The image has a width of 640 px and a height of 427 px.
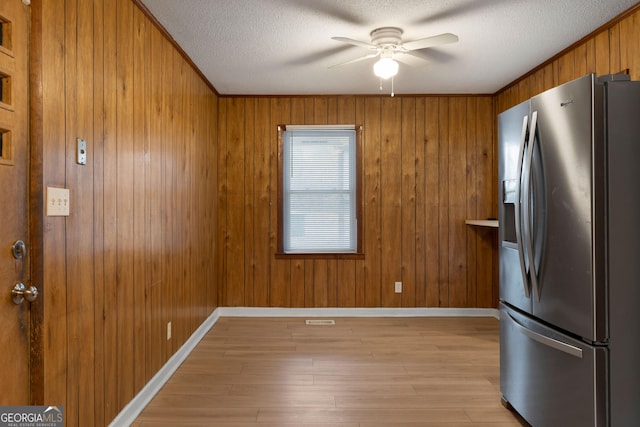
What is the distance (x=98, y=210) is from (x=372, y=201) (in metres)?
3.08

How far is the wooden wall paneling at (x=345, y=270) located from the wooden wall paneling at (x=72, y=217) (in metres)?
3.06

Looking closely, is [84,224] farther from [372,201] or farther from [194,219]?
[372,201]

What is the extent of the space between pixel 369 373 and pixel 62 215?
2.27m

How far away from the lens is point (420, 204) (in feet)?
15.0

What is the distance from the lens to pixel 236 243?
15.1ft

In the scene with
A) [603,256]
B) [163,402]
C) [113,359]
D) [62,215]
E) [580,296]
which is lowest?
[163,402]

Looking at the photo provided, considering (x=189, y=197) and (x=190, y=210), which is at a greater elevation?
(x=189, y=197)

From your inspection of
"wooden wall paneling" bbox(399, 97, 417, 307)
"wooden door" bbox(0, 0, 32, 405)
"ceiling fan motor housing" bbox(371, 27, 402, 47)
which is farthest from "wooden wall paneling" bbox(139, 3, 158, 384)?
"wooden wall paneling" bbox(399, 97, 417, 307)

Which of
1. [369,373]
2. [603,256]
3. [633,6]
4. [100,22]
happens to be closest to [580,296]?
[603,256]

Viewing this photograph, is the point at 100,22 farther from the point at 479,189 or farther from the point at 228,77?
the point at 479,189

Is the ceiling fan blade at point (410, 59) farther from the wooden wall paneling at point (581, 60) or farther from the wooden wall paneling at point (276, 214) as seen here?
the wooden wall paneling at point (276, 214)

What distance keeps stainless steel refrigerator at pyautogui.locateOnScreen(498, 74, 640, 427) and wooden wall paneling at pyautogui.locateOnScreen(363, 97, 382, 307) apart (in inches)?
98.9

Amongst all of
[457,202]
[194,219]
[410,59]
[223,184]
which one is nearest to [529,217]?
[410,59]

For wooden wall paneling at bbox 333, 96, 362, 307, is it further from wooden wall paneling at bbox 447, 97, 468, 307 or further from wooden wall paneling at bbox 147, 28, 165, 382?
wooden wall paneling at bbox 147, 28, 165, 382
